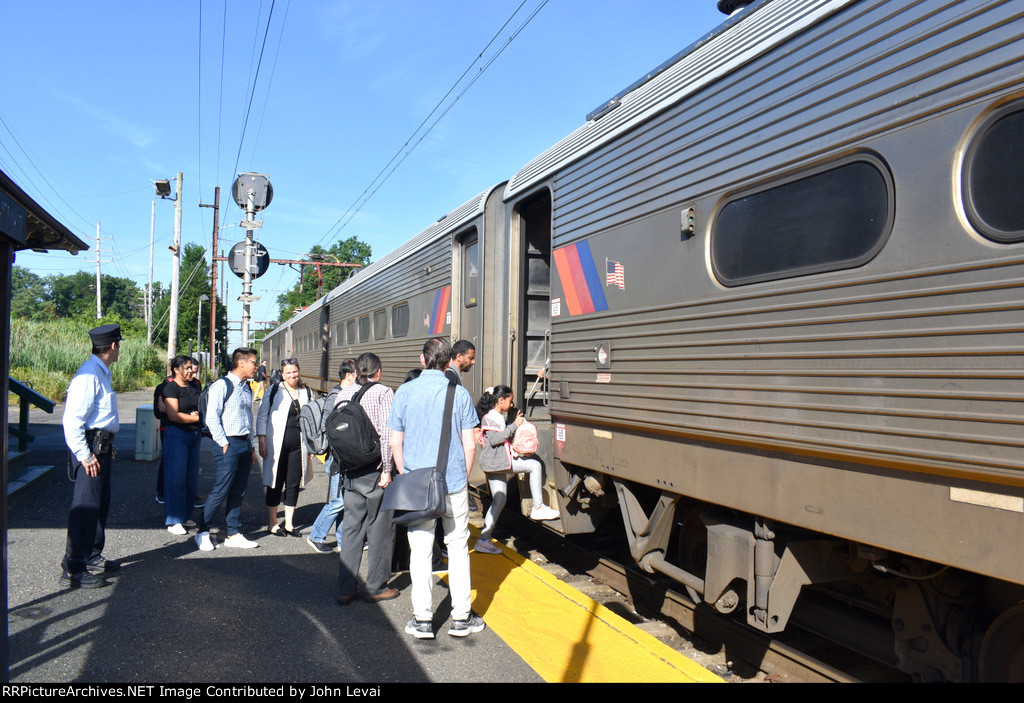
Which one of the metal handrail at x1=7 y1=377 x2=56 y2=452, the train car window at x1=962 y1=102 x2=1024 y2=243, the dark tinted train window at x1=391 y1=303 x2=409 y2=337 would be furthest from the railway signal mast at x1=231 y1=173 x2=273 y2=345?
the train car window at x1=962 y1=102 x2=1024 y2=243

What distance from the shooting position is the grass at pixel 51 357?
64.5 feet

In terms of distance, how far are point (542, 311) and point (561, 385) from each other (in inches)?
80.0

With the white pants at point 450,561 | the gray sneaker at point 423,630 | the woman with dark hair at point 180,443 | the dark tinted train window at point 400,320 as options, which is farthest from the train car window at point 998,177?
the dark tinted train window at point 400,320

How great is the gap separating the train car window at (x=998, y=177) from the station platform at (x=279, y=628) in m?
2.61

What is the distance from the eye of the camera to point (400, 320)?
11.0m

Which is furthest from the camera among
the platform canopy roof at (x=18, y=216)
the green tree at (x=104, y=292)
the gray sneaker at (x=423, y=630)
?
the green tree at (x=104, y=292)

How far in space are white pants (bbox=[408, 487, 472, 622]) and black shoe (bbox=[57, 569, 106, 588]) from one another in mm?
2435

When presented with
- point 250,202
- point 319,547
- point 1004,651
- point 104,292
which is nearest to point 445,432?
point 319,547

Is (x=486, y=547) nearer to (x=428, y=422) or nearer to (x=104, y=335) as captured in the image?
(x=428, y=422)

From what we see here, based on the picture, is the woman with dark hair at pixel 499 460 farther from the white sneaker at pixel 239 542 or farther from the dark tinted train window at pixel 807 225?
the dark tinted train window at pixel 807 225

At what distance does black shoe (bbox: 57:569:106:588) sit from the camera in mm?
5090

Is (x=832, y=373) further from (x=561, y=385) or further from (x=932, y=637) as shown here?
(x=561, y=385)

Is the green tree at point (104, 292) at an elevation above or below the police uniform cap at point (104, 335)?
above

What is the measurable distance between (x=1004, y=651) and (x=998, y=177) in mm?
1911
